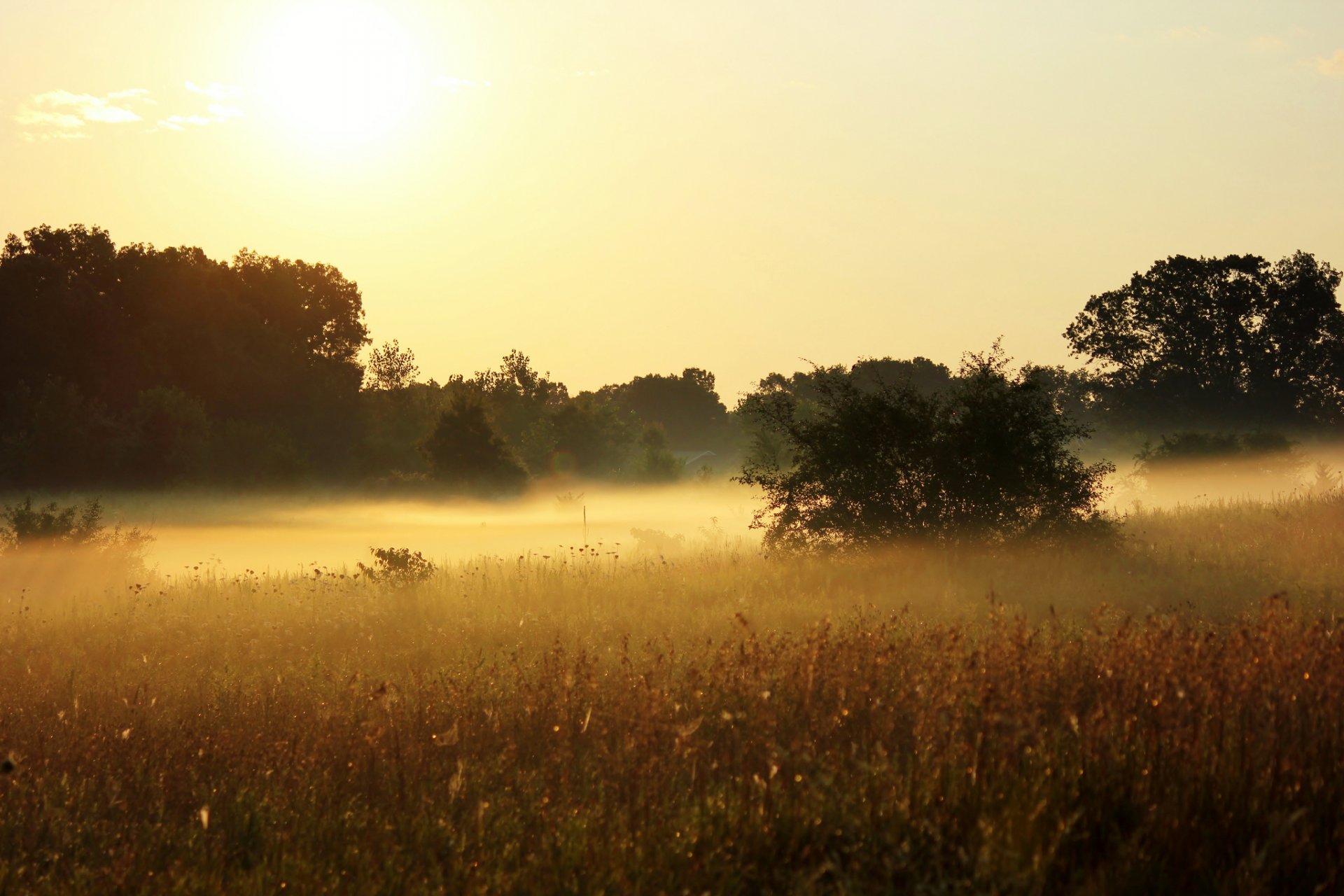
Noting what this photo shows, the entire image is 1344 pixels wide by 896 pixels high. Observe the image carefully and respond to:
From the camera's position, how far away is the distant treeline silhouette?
5050cm

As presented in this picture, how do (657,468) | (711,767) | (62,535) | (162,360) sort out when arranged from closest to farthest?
(711,767), (62,535), (162,360), (657,468)

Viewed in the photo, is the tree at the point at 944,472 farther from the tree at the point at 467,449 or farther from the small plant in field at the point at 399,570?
the tree at the point at 467,449

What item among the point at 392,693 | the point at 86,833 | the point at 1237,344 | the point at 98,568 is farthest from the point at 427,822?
the point at 1237,344

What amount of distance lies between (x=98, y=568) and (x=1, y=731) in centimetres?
1534

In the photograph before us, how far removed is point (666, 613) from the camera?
13211mm

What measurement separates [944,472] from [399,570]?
8497 millimetres

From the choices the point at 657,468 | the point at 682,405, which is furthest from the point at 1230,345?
the point at 682,405

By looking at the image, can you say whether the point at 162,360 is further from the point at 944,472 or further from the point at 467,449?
the point at 944,472

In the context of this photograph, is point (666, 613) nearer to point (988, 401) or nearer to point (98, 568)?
point (988, 401)

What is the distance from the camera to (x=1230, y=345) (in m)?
52.2

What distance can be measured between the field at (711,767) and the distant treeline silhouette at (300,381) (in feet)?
109

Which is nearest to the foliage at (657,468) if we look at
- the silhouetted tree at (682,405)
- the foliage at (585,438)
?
the foliage at (585,438)

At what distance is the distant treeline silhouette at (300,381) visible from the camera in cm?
5050

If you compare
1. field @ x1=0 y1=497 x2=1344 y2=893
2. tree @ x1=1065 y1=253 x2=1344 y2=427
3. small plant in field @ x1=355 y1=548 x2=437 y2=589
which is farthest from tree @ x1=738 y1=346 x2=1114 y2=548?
tree @ x1=1065 y1=253 x2=1344 y2=427
